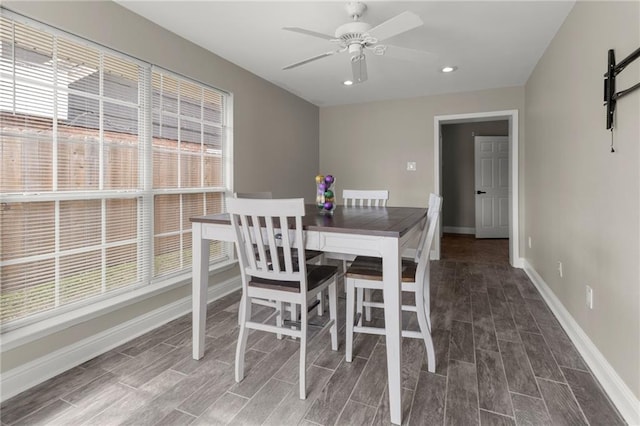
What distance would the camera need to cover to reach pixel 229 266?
323 cm

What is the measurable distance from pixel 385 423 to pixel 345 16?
2583 millimetres

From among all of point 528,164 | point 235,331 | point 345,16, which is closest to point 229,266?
point 235,331

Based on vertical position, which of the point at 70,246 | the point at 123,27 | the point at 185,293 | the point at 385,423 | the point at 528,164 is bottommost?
the point at 385,423

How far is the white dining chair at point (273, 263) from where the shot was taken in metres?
1.55

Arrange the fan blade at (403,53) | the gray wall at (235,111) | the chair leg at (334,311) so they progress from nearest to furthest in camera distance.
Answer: the gray wall at (235,111) < the chair leg at (334,311) < the fan blade at (403,53)

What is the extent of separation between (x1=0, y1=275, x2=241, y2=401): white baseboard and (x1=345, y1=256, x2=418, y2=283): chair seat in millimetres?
1602

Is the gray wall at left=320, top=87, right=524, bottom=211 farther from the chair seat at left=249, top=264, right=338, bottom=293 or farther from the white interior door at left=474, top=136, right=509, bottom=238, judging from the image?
the chair seat at left=249, top=264, right=338, bottom=293

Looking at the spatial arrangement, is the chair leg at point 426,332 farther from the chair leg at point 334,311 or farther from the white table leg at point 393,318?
the chair leg at point 334,311

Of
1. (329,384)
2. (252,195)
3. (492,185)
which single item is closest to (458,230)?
(492,185)

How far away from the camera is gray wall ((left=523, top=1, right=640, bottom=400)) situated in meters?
1.48

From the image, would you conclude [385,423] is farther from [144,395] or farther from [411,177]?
[411,177]

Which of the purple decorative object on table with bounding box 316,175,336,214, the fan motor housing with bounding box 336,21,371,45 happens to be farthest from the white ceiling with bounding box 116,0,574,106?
the purple decorative object on table with bounding box 316,175,336,214

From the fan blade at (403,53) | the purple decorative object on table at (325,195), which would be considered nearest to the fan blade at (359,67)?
the fan blade at (403,53)

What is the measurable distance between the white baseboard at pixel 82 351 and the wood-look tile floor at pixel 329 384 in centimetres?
6
